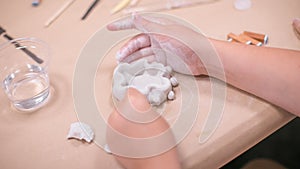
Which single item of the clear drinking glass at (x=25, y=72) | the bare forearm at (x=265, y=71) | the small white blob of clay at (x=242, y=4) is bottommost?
the clear drinking glass at (x=25, y=72)

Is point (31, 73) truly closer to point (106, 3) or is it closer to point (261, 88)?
point (106, 3)

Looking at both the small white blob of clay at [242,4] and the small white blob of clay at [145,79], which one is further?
the small white blob of clay at [242,4]

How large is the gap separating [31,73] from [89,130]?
181 mm

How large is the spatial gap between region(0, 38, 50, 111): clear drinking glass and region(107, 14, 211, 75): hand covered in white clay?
0.14 m

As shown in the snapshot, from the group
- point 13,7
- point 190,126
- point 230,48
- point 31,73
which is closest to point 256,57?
point 230,48

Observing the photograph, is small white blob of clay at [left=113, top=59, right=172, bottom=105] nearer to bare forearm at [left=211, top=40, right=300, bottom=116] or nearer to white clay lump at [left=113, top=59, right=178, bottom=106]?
white clay lump at [left=113, top=59, right=178, bottom=106]

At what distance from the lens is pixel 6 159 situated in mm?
478

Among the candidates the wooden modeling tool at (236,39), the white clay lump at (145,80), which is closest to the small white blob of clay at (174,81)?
the white clay lump at (145,80)

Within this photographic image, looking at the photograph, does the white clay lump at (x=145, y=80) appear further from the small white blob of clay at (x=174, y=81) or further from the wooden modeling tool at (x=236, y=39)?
the wooden modeling tool at (x=236, y=39)

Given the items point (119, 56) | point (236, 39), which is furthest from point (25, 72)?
point (236, 39)

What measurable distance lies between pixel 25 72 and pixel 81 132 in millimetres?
185

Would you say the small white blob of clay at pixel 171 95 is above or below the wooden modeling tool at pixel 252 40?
below

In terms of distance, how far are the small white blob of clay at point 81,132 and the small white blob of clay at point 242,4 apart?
0.37 m

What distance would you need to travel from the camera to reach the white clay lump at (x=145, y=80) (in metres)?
0.51
